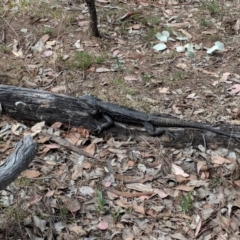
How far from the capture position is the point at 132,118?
478cm

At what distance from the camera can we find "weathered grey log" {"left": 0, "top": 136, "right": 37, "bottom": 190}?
3.25m

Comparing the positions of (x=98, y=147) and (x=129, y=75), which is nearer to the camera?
(x=98, y=147)

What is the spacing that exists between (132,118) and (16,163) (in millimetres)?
1748

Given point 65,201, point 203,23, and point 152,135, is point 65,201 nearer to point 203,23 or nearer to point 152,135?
point 152,135

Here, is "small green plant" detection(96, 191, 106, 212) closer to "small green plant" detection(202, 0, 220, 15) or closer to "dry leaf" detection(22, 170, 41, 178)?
"dry leaf" detection(22, 170, 41, 178)

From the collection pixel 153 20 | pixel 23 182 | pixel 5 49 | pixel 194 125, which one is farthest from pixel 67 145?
pixel 153 20

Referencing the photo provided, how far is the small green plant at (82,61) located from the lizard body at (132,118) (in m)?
0.92

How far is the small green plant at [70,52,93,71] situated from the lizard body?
3.01 ft

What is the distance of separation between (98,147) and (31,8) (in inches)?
113

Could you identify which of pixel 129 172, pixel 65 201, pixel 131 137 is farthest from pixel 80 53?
pixel 65 201

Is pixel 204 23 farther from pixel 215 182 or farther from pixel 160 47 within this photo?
pixel 215 182

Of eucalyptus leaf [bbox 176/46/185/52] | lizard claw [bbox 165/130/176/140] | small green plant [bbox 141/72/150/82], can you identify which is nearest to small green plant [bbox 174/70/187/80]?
small green plant [bbox 141/72/150/82]

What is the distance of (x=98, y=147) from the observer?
4605 millimetres

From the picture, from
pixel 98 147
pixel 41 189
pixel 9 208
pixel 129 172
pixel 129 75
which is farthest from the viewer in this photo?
pixel 129 75
